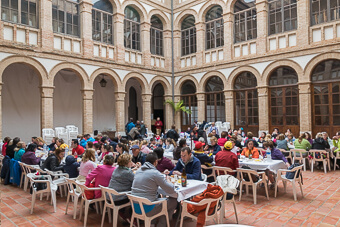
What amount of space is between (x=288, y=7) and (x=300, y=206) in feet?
38.5

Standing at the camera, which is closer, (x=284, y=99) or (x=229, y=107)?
(x=284, y=99)

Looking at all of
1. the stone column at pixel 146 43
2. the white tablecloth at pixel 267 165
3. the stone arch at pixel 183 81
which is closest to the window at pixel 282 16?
the stone arch at pixel 183 81

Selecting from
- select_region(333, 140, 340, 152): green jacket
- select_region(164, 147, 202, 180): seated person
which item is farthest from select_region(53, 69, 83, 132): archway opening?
select_region(333, 140, 340, 152): green jacket

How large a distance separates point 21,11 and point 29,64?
2540mm

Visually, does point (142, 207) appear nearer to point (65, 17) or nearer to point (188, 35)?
point (65, 17)

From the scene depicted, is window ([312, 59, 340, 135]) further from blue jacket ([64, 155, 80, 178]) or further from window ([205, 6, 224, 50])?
blue jacket ([64, 155, 80, 178])

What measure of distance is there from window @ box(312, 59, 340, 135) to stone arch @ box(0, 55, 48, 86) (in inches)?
527

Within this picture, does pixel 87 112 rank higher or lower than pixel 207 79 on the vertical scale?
lower

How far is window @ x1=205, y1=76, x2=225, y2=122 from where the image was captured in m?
16.6

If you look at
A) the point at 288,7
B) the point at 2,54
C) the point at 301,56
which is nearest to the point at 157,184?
the point at 2,54

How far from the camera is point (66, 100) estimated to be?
1636 cm

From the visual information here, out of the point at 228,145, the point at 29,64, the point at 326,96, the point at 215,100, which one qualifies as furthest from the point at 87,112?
the point at 326,96

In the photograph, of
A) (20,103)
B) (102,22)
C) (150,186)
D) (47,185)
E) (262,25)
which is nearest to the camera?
(150,186)

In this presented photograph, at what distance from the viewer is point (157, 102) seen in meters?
21.1
